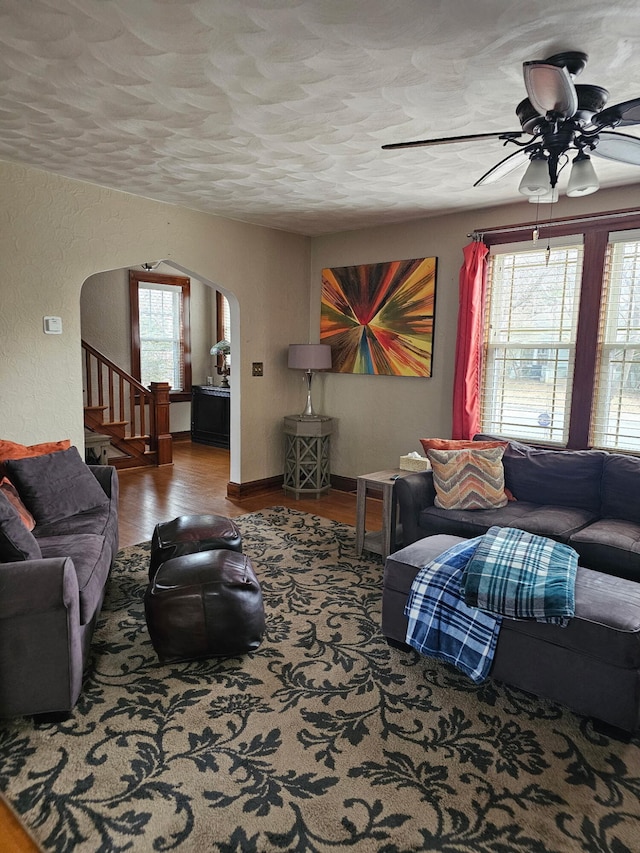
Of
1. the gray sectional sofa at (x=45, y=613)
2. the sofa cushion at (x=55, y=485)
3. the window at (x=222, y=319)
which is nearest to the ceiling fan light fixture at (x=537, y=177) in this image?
the gray sectional sofa at (x=45, y=613)

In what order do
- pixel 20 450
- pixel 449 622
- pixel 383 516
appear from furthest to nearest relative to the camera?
pixel 383 516 < pixel 20 450 < pixel 449 622

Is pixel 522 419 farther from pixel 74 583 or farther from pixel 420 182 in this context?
pixel 74 583

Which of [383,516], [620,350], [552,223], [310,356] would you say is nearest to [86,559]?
[383,516]

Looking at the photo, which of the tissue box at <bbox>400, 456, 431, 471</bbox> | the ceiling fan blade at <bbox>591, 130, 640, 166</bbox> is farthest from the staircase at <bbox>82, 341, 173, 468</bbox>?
the ceiling fan blade at <bbox>591, 130, 640, 166</bbox>

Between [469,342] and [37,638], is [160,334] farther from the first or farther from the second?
[37,638]

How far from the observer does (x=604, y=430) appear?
4.20 meters

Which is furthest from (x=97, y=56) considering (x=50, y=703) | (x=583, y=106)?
(x=50, y=703)

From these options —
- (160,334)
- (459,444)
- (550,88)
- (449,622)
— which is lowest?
(449,622)

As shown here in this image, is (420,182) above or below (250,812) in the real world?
above

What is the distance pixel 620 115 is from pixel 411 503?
95.4 inches

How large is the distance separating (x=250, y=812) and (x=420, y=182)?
3.81 metres

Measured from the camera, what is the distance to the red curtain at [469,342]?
4.62m

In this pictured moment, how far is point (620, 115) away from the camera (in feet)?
6.93

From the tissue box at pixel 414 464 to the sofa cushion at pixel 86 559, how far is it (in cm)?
218
